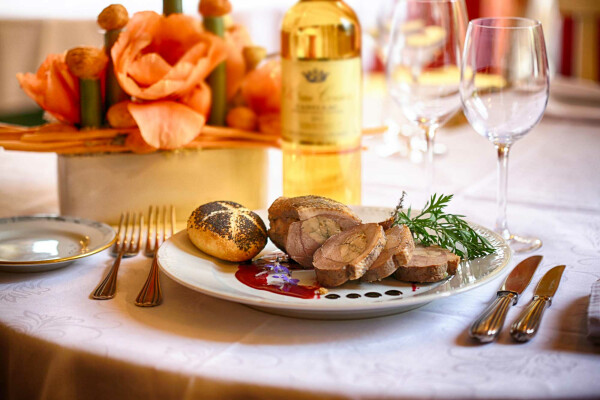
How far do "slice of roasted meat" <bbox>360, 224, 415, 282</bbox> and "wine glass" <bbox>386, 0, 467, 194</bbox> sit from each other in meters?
0.44

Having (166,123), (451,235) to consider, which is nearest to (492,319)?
(451,235)

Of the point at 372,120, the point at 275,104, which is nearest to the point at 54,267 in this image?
the point at 275,104

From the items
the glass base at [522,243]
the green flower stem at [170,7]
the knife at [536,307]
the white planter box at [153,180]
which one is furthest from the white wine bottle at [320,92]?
the knife at [536,307]

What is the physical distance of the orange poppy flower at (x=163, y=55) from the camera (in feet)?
3.81

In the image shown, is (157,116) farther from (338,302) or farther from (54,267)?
(338,302)

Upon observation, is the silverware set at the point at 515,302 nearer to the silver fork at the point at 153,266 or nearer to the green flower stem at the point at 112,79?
the silver fork at the point at 153,266

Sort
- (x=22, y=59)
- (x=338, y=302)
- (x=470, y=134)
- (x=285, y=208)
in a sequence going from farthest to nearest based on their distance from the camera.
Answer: (x=22, y=59) → (x=470, y=134) → (x=285, y=208) → (x=338, y=302)

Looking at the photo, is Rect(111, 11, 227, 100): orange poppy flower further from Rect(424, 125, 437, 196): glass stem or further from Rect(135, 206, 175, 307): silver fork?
Rect(424, 125, 437, 196): glass stem

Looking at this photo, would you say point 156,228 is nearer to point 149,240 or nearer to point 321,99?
point 149,240

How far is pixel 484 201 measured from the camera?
4.67 ft

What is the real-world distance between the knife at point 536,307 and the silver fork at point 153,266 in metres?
0.44

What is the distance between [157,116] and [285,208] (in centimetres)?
37

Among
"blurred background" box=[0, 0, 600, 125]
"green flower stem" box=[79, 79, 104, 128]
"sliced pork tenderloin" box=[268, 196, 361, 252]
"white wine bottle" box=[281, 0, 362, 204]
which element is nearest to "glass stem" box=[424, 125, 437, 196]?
"white wine bottle" box=[281, 0, 362, 204]

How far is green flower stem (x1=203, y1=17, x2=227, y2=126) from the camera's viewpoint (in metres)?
1.29
